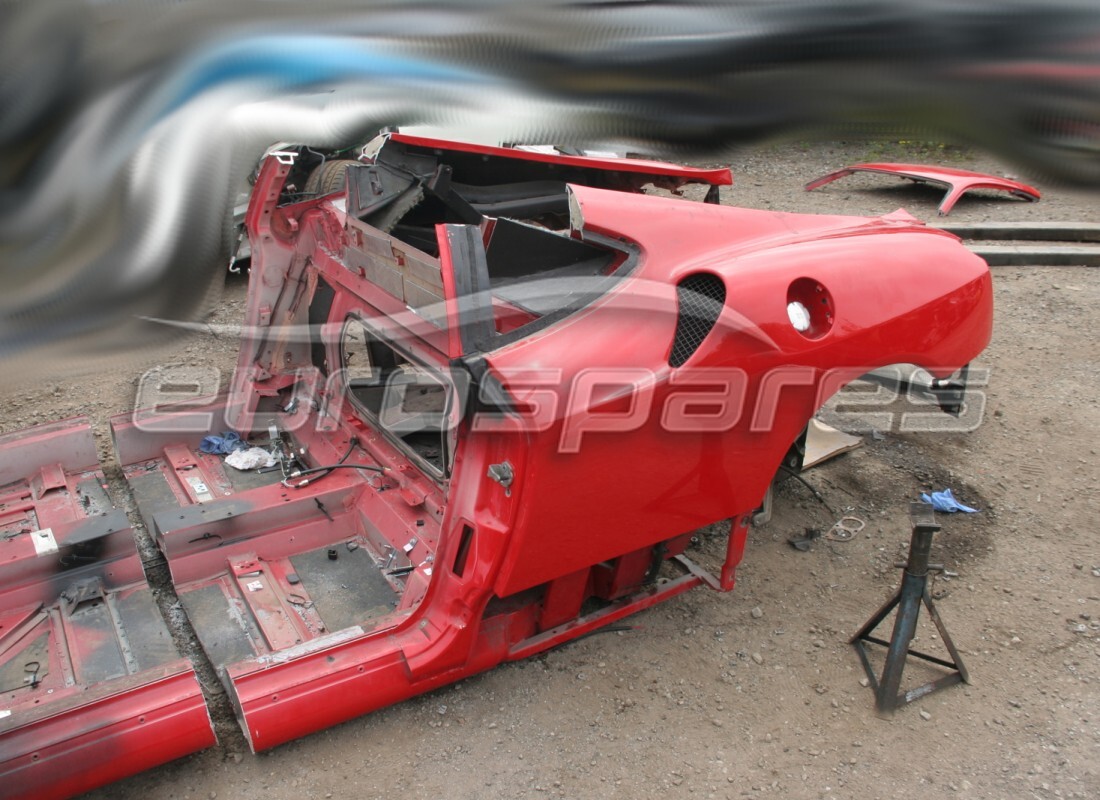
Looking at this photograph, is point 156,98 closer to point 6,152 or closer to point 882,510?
point 6,152

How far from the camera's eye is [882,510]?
13.4ft

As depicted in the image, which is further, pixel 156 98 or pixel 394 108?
pixel 394 108

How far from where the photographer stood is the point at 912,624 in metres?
2.95

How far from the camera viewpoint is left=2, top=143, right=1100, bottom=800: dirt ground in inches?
104

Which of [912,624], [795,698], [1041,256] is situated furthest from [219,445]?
[1041,256]

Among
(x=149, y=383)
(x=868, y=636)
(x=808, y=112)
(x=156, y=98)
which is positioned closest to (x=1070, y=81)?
(x=808, y=112)

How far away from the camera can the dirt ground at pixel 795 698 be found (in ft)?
8.66

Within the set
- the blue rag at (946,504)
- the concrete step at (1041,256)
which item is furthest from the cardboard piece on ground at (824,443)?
the concrete step at (1041,256)

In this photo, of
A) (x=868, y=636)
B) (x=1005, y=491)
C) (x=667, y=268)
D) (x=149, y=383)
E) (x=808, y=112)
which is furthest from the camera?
(x=149, y=383)

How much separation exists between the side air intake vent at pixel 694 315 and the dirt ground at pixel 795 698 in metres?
0.59

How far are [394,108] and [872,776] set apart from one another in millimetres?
2621

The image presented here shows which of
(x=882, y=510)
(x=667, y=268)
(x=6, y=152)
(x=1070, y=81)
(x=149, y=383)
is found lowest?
(x=149, y=383)

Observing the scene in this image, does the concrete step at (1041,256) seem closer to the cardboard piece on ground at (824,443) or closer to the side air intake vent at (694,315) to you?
the cardboard piece on ground at (824,443)

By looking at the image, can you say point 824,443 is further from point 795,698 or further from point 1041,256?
point 1041,256
